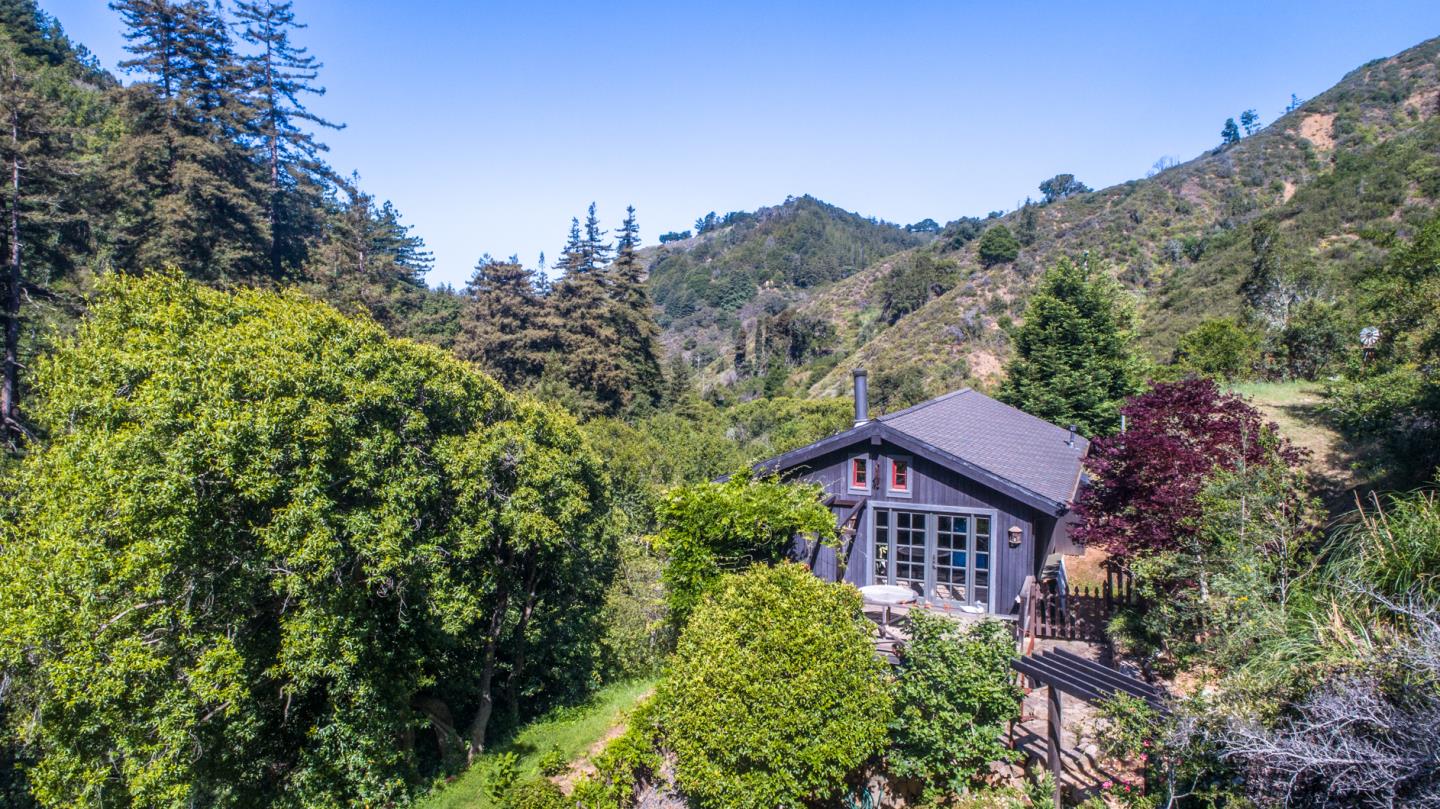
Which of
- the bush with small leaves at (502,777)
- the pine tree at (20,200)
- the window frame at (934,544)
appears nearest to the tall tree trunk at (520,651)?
the bush with small leaves at (502,777)

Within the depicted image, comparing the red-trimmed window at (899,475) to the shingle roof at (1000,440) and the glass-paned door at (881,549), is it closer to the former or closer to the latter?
the glass-paned door at (881,549)

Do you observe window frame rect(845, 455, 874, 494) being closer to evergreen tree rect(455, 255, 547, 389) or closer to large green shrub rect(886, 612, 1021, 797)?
large green shrub rect(886, 612, 1021, 797)

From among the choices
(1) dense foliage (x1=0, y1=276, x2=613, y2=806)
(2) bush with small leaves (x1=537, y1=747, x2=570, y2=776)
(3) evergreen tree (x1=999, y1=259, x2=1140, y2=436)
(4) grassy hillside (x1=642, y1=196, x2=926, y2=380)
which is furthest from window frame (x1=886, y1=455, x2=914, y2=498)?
(4) grassy hillside (x1=642, y1=196, x2=926, y2=380)

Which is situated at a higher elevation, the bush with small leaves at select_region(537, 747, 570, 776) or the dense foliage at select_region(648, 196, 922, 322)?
the dense foliage at select_region(648, 196, 922, 322)

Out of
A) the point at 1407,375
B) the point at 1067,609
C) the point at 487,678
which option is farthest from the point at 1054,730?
the point at 1407,375

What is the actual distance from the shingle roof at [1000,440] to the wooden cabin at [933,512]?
3.1 inches

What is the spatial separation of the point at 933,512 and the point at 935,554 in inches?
32.8

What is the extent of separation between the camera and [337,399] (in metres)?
9.91

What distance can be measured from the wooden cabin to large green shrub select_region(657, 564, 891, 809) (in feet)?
16.0

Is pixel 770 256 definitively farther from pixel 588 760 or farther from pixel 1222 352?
pixel 588 760

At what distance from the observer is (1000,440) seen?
16656mm

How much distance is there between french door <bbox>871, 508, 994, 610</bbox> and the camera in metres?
12.6

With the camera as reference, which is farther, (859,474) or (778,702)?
(859,474)

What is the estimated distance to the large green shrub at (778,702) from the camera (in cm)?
773
